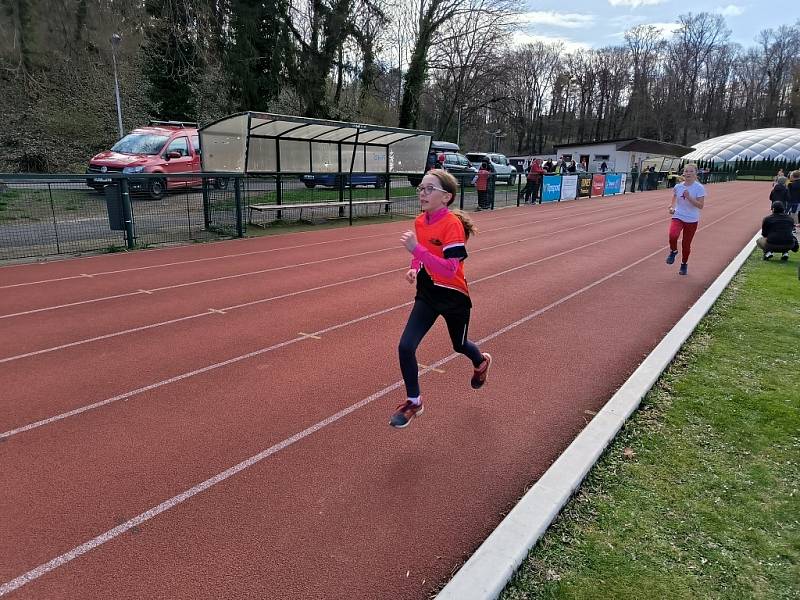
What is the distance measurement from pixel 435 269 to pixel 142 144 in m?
16.7

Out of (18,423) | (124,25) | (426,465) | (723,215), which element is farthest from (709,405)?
(723,215)

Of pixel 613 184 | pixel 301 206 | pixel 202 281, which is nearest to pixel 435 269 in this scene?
pixel 202 281

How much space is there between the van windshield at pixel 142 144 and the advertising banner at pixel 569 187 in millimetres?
19296

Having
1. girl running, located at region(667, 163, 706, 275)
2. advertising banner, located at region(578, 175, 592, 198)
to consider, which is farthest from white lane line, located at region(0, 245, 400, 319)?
advertising banner, located at region(578, 175, 592, 198)

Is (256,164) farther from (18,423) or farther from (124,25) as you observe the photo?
(18,423)

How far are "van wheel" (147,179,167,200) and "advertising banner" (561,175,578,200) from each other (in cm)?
2117

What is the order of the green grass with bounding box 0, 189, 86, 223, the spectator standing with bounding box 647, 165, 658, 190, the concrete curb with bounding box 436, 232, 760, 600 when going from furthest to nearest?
the spectator standing with bounding box 647, 165, 658, 190 → the green grass with bounding box 0, 189, 86, 223 → the concrete curb with bounding box 436, 232, 760, 600

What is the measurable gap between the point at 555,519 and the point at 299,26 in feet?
118

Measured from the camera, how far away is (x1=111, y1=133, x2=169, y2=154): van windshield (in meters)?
16.9

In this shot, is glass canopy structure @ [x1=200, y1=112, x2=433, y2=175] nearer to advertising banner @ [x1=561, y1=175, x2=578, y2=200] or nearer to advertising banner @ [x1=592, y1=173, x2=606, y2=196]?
advertising banner @ [x1=561, y1=175, x2=578, y2=200]

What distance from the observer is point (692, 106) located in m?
95.7

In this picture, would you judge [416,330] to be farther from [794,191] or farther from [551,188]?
[551,188]

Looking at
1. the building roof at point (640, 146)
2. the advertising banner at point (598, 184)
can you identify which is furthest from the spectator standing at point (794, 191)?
A: the building roof at point (640, 146)

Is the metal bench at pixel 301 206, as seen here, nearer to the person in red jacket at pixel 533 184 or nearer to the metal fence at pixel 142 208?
the metal fence at pixel 142 208
